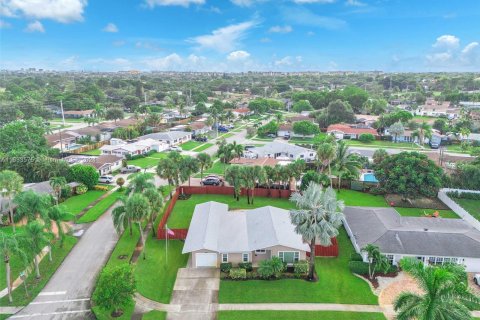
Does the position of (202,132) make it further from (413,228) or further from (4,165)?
(413,228)

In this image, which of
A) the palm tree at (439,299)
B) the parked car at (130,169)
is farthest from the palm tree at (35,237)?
the parked car at (130,169)

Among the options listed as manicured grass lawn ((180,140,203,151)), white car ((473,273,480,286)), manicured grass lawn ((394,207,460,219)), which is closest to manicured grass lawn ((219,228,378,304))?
white car ((473,273,480,286))

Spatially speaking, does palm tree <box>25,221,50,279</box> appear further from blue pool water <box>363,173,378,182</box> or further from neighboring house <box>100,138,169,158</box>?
blue pool water <box>363,173,378,182</box>

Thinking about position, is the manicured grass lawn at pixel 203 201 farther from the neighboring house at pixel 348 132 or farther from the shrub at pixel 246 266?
the neighboring house at pixel 348 132

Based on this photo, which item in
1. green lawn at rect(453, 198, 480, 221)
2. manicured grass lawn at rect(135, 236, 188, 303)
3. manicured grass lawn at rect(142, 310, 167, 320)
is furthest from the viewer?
green lawn at rect(453, 198, 480, 221)

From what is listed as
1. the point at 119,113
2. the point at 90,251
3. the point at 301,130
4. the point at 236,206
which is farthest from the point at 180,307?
the point at 119,113

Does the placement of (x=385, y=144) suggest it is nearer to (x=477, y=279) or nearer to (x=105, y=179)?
(x=477, y=279)

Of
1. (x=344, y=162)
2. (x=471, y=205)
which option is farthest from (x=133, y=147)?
(x=471, y=205)

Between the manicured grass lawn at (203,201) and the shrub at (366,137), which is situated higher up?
the shrub at (366,137)
